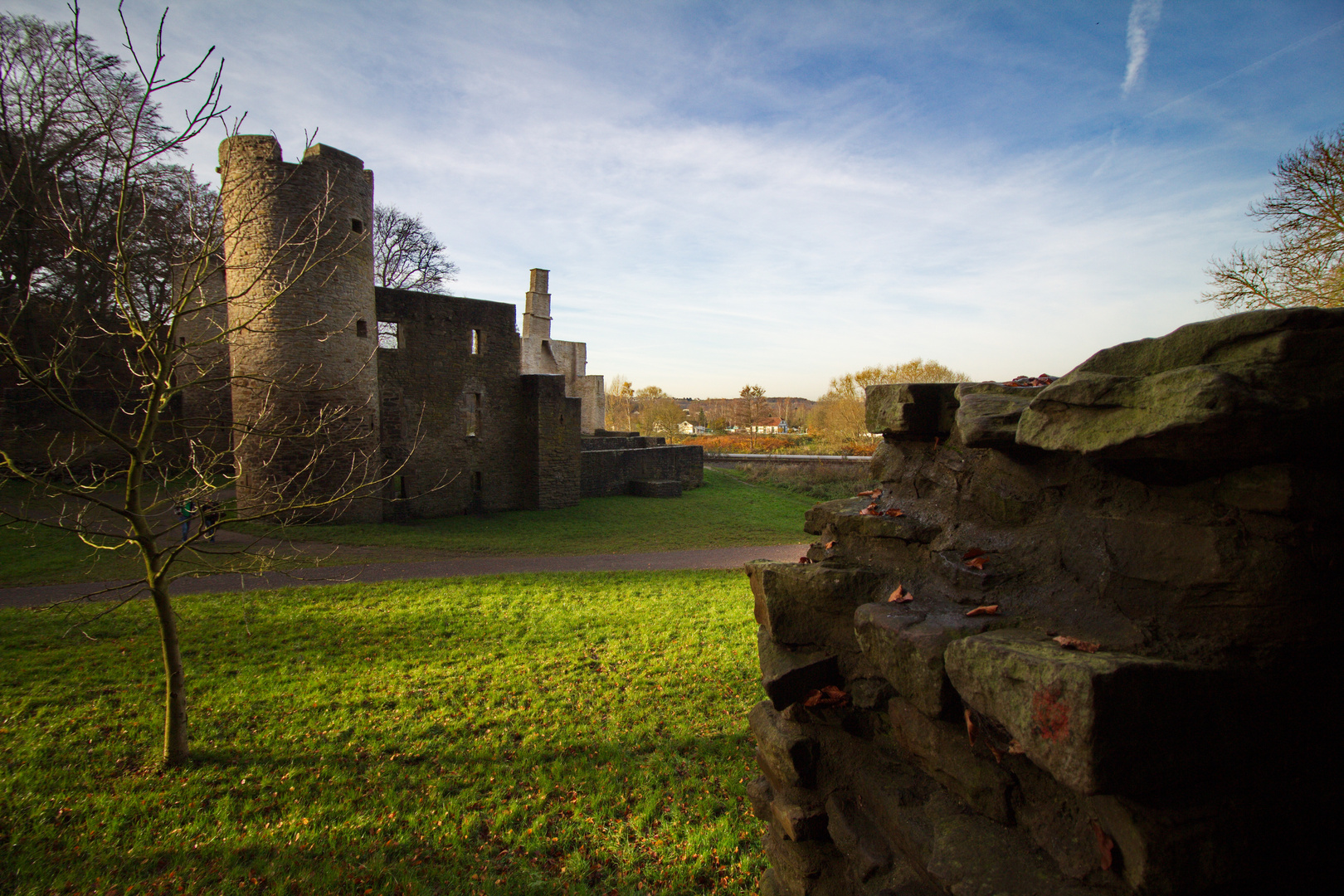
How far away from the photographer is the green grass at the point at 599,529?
47.8 feet

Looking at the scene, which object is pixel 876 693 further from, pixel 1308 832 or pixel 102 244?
pixel 102 244

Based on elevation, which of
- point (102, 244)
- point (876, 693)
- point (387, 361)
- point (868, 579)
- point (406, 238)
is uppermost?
point (406, 238)

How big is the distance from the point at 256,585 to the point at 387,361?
29.5 ft

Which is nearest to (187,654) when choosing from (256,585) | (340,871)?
(256,585)

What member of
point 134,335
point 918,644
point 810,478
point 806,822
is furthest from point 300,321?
point 810,478

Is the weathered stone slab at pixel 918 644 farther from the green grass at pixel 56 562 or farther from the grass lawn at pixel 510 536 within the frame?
the green grass at pixel 56 562

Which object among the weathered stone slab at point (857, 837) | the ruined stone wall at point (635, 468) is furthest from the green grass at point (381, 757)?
the ruined stone wall at point (635, 468)

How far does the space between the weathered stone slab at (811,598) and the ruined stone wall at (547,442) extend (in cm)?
1802

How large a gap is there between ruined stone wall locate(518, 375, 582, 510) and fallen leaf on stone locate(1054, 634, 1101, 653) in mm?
19269

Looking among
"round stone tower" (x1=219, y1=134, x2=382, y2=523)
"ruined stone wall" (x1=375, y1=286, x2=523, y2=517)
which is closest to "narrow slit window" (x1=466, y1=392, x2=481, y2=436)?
"ruined stone wall" (x1=375, y1=286, x2=523, y2=517)

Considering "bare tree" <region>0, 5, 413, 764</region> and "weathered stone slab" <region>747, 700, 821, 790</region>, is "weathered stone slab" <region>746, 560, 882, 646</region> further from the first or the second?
"bare tree" <region>0, 5, 413, 764</region>

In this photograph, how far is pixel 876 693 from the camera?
8.06ft

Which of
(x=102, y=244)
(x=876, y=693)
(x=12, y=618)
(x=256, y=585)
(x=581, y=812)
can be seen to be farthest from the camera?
(x=102, y=244)

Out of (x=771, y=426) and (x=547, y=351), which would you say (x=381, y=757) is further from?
(x=771, y=426)
